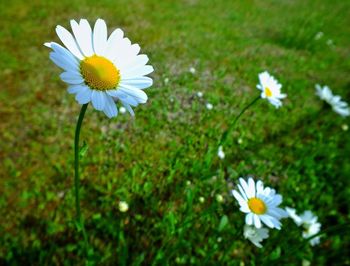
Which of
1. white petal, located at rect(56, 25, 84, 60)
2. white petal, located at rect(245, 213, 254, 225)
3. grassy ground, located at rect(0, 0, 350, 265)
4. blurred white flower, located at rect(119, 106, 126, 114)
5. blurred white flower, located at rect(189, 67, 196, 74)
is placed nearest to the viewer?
white petal, located at rect(56, 25, 84, 60)

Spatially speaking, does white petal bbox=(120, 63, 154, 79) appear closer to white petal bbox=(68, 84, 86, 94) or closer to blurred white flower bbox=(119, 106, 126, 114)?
white petal bbox=(68, 84, 86, 94)

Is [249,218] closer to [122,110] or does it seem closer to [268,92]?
[268,92]

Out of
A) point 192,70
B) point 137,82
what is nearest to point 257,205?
point 137,82

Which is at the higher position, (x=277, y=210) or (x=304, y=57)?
(x=277, y=210)

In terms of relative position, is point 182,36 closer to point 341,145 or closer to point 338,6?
point 341,145

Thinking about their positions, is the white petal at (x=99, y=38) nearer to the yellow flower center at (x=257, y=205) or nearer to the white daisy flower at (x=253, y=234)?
the yellow flower center at (x=257, y=205)

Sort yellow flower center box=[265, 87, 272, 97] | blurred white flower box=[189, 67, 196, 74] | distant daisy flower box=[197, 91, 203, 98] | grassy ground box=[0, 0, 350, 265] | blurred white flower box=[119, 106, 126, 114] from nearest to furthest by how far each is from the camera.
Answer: grassy ground box=[0, 0, 350, 265], yellow flower center box=[265, 87, 272, 97], blurred white flower box=[119, 106, 126, 114], distant daisy flower box=[197, 91, 203, 98], blurred white flower box=[189, 67, 196, 74]

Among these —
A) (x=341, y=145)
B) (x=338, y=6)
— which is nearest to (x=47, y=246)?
(x=341, y=145)

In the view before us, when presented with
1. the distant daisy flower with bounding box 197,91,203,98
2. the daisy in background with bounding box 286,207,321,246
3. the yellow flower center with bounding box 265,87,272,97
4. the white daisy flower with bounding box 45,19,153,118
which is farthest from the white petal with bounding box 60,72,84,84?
the distant daisy flower with bounding box 197,91,203,98
